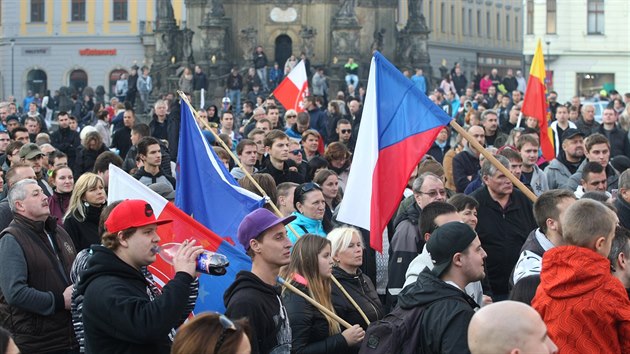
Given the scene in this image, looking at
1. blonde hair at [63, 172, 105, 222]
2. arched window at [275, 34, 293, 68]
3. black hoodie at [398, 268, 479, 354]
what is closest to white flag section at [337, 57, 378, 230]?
blonde hair at [63, 172, 105, 222]

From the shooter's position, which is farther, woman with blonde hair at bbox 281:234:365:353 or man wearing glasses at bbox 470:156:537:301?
man wearing glasses at bbox 470:156:537:301

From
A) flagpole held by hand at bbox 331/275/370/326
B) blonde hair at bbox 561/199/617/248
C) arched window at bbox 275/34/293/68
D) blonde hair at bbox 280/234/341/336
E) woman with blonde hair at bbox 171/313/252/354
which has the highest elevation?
arched window at bbox 275/34/293/68

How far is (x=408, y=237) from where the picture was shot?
1127cm

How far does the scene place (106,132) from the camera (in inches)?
971

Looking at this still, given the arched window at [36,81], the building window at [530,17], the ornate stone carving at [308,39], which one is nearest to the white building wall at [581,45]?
the building window at [530,17]

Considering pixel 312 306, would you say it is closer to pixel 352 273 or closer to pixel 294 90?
pixel 352 273

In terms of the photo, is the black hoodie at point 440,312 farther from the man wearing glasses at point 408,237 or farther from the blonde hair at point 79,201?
the blonde hair at point 79,201

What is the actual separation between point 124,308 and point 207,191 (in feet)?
14.4

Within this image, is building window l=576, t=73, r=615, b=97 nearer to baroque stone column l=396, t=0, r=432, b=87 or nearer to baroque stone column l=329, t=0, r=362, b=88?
baroque stone column l=396, t=0, r=432, b=87

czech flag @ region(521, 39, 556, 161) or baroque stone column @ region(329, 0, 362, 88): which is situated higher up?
baroque stone column @ region(329, 0, 362, 88)

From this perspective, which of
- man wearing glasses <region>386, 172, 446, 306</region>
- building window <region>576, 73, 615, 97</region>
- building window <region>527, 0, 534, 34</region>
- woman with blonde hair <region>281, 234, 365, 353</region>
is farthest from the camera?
building window <region>527, 0, 534, 34</region>

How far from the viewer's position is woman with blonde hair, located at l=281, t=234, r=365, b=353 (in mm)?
9156

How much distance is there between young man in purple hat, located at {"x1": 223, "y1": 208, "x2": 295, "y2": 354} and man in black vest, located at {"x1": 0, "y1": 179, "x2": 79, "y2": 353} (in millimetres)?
1972

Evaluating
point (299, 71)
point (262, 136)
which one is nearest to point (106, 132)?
point (299, 71)
